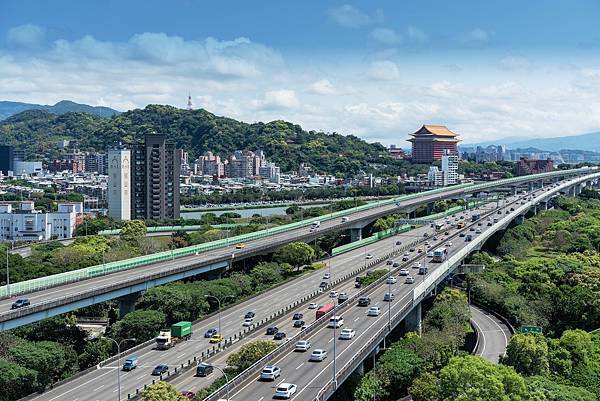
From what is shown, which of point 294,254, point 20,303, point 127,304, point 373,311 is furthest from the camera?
point 294,254

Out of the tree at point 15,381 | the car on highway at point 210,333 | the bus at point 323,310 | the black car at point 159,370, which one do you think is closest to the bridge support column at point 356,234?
the bus at point 323,310

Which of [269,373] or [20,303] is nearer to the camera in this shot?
[269,373]

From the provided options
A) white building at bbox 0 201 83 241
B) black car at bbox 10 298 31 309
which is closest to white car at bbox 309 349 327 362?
black car at bbox 10 298 31 309

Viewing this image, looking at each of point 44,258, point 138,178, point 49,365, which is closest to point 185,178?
point 138,178

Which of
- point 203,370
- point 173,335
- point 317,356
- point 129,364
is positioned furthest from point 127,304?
point 317,356

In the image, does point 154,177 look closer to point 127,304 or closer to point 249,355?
point 127,304

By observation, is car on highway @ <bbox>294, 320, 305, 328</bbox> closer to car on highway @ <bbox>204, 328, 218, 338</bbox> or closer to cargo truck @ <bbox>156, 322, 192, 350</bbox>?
car on highway @ <bbox>204, 328, 218, 338</bbox>
